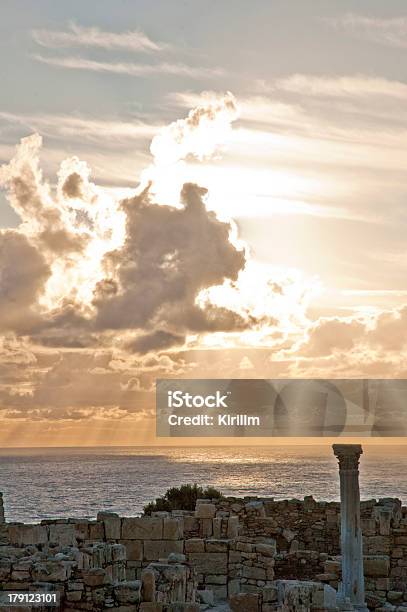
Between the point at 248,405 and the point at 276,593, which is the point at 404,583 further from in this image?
the point at 248,405

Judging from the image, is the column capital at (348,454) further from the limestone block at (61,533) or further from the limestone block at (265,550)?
the limestone block at (61,533)

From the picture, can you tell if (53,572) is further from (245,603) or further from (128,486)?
(128,486)

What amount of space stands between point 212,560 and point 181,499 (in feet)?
68.1

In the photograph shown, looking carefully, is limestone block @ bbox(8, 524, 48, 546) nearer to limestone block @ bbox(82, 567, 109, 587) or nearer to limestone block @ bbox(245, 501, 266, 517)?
limestone block @ bbox(82, 567, 109, 587)

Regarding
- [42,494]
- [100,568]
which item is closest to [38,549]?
[100,568]

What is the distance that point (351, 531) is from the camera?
67.4 feet

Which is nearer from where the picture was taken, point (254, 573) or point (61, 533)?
point (254, 573)

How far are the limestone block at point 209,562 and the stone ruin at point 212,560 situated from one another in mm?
22

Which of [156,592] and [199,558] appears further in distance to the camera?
[199,558]

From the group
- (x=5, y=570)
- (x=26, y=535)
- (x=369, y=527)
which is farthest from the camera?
(x=369, y=527)

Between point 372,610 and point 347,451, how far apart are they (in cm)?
356

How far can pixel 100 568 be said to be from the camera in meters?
16.3

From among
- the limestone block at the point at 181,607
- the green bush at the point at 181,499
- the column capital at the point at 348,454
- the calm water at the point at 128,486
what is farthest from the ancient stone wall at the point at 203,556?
the calm water at the point at 128,486

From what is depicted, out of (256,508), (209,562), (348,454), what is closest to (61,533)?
(209,562)
